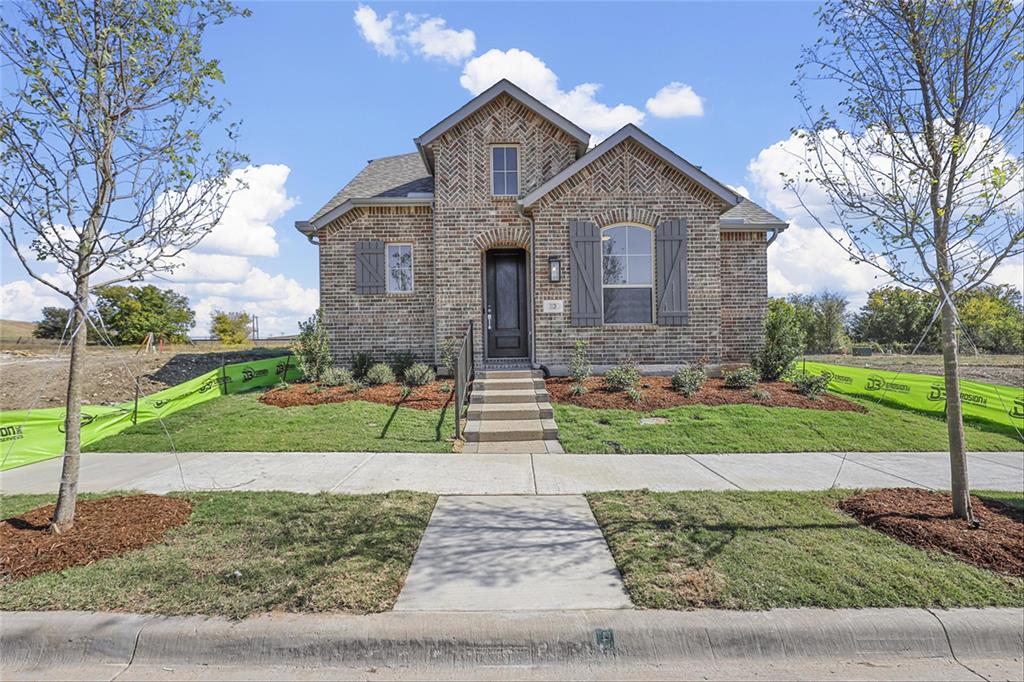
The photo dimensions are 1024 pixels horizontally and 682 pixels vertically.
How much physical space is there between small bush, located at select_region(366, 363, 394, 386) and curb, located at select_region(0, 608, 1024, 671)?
319 inches

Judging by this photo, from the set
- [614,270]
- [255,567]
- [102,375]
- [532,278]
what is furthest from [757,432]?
[102,375]

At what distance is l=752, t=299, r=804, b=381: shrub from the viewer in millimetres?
11266

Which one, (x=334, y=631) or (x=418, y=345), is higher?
(x=418, y=345)

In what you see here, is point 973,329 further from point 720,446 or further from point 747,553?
point 747,553

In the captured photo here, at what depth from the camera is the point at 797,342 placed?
1130 centimetres

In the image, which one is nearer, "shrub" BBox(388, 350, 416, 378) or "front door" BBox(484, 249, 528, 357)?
"shrub" BBox(388, 350, 416, 378)

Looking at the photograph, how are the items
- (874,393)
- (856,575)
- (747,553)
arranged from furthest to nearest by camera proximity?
(874,393)
(747,553)
(856,575)

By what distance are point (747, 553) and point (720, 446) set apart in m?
4.00

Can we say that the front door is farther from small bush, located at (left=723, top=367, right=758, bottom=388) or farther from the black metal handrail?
small bush, located at (left=723, top=367, right=758, bottom=388)

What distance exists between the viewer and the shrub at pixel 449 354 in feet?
38.9

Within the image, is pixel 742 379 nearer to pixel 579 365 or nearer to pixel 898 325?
pixel 579 365

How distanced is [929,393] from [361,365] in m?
11.5

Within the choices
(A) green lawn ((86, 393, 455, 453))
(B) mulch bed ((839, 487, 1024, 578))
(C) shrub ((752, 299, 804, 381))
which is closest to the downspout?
(A) green lawn ((86, 393, 455, 453))

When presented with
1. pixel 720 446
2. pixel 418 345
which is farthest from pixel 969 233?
pixel 418 345
